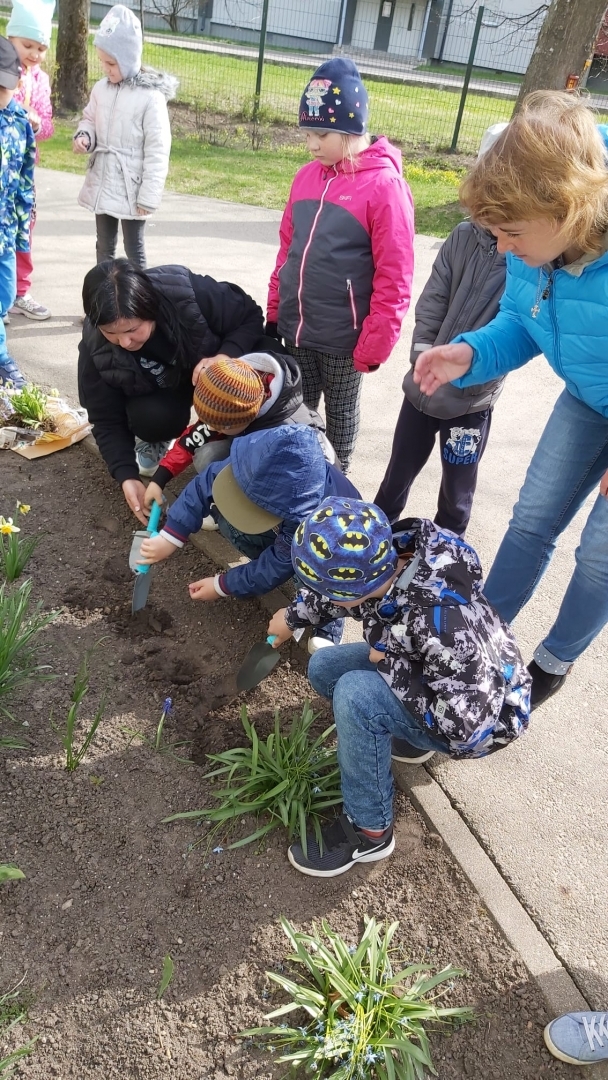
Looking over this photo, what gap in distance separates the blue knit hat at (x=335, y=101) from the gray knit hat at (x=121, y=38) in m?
1.90

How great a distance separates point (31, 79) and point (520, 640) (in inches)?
179

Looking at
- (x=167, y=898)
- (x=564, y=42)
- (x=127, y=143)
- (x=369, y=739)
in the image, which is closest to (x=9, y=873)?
(x=167, y=898)

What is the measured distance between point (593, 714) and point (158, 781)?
4.63ft

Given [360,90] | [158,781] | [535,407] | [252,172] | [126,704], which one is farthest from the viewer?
[252,172]

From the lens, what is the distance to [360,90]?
9.09ft

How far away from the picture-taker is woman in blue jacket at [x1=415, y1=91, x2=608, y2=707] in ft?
5.11

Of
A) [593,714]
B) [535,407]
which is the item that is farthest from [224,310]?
[535,407]

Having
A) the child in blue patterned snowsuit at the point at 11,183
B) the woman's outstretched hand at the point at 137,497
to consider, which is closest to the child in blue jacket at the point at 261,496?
the woman's outstretched hand at the point at 137,497

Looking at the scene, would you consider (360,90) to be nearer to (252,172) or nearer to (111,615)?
(111,615)

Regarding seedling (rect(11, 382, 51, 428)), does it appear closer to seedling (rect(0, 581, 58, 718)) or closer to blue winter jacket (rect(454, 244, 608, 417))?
seedling (rect(0, 581, 58, 718))

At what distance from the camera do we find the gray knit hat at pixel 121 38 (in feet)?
13.3

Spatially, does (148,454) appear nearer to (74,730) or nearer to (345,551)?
(74,730)

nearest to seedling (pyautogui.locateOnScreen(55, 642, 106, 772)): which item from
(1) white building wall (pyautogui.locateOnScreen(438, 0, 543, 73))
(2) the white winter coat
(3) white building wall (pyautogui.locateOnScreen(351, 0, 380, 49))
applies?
(2) the white winter coat

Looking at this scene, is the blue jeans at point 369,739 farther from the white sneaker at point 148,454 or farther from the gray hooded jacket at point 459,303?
the white sneaker at point 148,454
